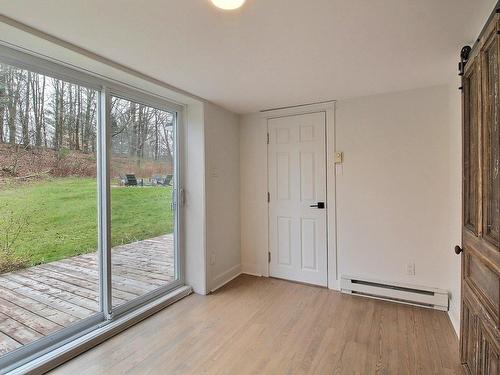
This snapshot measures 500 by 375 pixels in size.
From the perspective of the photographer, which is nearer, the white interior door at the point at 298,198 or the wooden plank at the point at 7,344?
the wooden plank at the point at 7,344

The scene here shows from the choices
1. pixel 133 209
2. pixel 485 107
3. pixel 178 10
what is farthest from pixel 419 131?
pixel 133 209

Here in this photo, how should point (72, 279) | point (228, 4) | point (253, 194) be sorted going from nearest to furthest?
point (228, 4), point (72, 279), point (253, 194)

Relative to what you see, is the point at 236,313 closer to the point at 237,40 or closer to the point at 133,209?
the point at 133,209

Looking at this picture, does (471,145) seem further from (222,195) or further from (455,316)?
(222,195)

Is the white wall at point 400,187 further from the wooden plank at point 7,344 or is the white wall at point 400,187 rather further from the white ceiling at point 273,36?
the wooden plank at point 7,344

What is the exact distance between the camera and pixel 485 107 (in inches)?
56.7

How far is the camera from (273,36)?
1758 millimetres

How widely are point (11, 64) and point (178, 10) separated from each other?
127 cm

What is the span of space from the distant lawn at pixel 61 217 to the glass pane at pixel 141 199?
0.04 ft

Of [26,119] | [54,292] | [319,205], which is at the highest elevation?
[26,119]

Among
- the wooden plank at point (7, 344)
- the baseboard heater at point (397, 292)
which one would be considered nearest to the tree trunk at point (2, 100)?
the wooden plank at point (7, 344)

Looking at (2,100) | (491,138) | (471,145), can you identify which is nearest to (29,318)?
(2,100)

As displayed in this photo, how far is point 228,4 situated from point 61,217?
1927 mm

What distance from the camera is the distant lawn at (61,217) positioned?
6.17 ft
